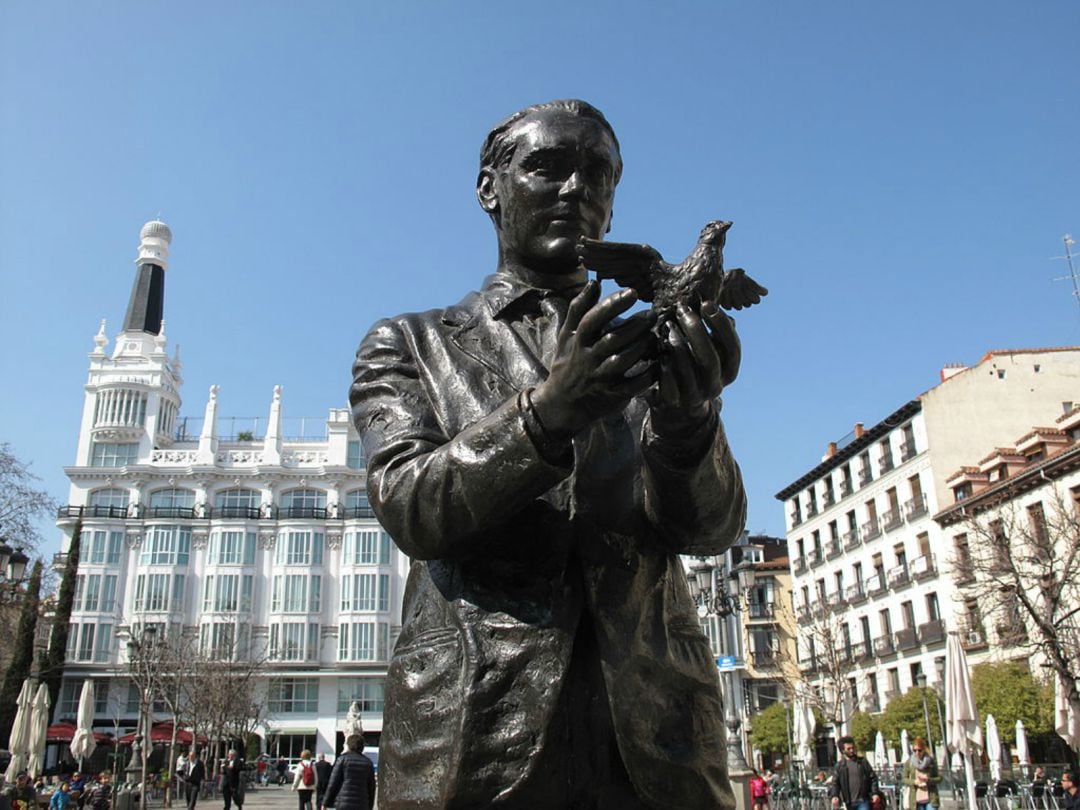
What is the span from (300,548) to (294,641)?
5.55m

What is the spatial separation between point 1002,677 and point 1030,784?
9.48 metres

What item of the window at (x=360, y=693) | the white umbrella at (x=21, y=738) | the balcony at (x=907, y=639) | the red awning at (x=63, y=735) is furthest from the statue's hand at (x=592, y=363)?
the window at (x=360, y=693)

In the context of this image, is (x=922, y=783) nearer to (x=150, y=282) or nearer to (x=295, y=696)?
(x=295, y=696)

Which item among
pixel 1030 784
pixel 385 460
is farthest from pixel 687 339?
pixel 1030 784

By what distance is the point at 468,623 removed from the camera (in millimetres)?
1674

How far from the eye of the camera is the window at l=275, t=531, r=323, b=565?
183 ft

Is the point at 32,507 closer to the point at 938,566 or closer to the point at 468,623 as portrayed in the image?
the point at 468,623

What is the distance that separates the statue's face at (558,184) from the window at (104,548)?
195ft

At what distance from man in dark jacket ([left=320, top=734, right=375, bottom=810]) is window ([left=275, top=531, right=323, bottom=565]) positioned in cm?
4612

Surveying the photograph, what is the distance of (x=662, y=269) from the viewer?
1.59 metres

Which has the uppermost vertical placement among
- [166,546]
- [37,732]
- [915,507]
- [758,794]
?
[166,546]

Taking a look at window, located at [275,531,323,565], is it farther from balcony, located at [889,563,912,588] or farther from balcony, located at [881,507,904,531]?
balcony, located at [889,563,912,588]

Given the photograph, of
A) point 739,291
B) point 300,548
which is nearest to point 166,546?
point 300,548

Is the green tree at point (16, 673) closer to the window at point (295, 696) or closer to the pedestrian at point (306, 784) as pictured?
the window at point (295, 696)
